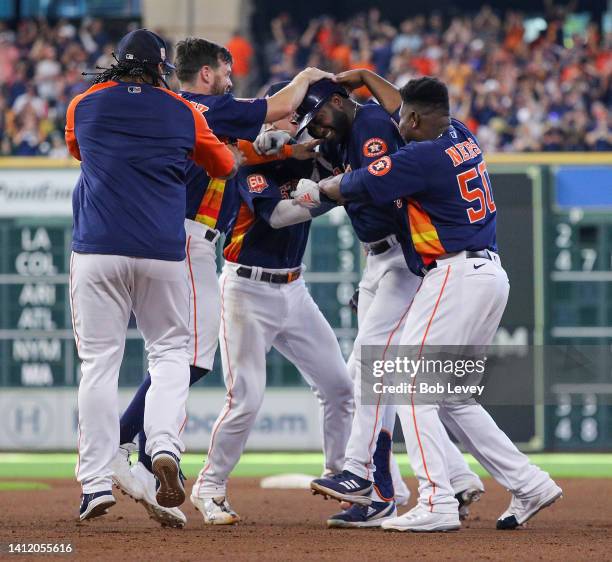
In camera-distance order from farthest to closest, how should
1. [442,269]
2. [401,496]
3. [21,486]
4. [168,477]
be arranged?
1. [21,486]
2. [401,496]
3. [442,269]
4. [168,477]

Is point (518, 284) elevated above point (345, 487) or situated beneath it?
elevated above

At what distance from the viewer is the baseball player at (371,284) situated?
263 inches

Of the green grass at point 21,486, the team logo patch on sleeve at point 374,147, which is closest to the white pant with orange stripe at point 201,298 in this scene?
the team logo patch on sleeve at point 374,147

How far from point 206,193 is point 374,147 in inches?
38.1

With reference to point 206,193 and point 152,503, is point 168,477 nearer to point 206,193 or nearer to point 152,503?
point 152,503

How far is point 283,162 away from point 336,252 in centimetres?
405

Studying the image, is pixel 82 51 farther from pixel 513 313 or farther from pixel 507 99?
pixel 513 313

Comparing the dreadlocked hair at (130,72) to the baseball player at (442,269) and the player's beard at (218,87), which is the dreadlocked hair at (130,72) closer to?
the player's beard at (218,87)

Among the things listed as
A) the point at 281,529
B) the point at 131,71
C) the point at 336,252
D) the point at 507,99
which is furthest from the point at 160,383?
the point at 507,99

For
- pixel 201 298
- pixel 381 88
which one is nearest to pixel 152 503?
pixel 201 298

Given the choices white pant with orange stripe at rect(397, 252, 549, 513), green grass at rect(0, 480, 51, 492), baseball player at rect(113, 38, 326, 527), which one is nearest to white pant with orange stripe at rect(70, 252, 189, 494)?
baseball player at rect(113, 38, 326, 527)

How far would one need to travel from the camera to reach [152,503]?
20.9ft

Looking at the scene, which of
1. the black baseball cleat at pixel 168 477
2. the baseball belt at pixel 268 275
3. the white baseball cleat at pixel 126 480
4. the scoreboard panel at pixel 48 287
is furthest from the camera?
the scoreboard panel at pixel 48 287

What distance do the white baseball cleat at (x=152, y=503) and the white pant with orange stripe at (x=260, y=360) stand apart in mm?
525
